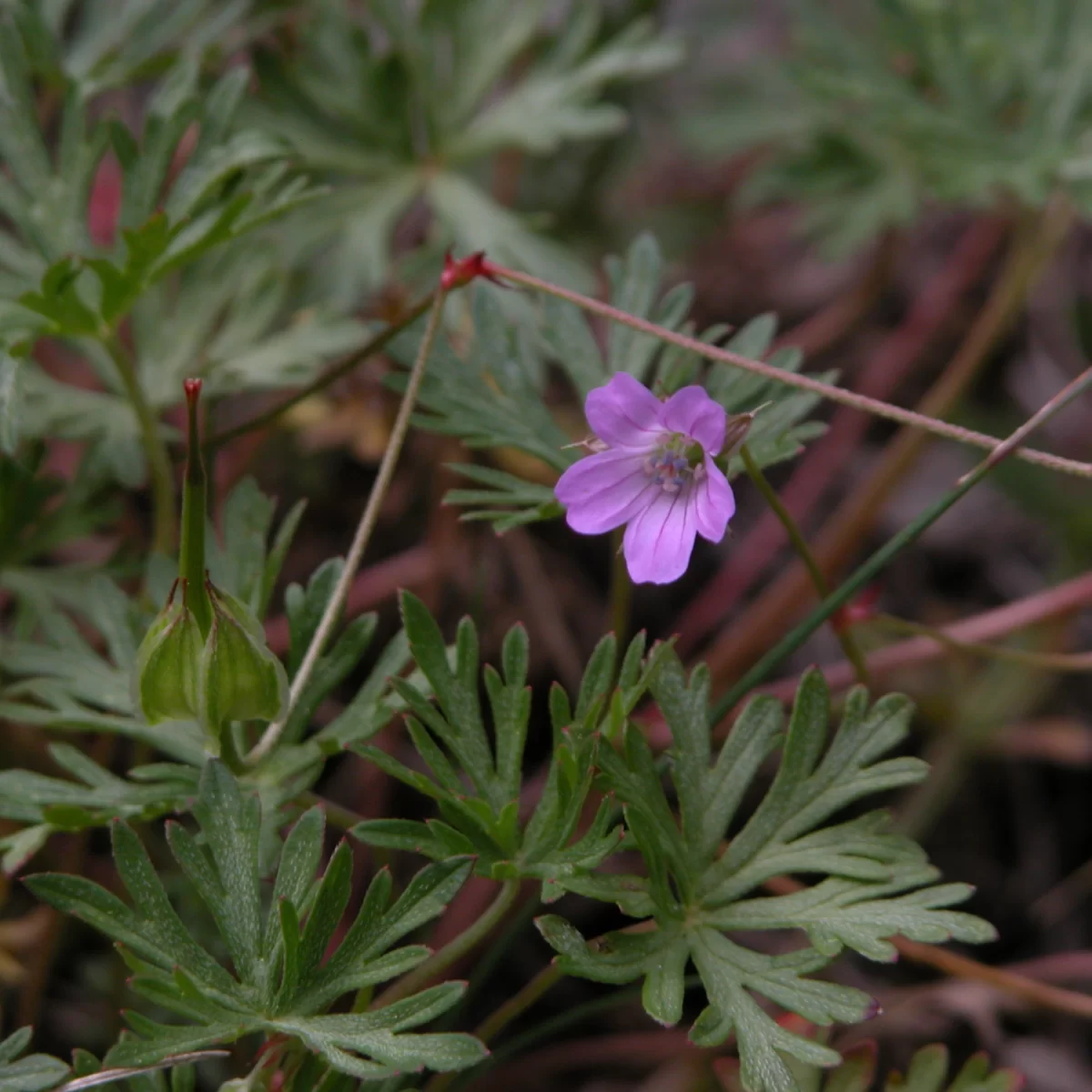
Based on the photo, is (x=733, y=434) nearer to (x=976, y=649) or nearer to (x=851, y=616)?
(x=851, y=616)

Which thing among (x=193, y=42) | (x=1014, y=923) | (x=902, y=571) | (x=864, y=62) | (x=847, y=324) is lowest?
(x=1014, y=923)

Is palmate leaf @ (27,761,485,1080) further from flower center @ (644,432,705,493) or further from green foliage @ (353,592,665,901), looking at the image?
flower center @ (644,432,705,493)

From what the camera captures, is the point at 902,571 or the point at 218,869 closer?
the point at 218,869

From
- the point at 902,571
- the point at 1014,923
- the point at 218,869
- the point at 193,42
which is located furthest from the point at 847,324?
the point at 218,869

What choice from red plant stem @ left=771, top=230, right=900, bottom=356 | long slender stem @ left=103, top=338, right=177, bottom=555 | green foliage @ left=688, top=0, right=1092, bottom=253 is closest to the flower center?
long slender stem @ left=103, top=338, right=177, bottom=555

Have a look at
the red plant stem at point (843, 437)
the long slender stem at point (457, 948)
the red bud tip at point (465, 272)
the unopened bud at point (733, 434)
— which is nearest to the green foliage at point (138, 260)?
the red bud tip at point (465, 272)

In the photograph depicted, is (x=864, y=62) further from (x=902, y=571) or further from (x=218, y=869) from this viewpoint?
(x=218, y=869)
